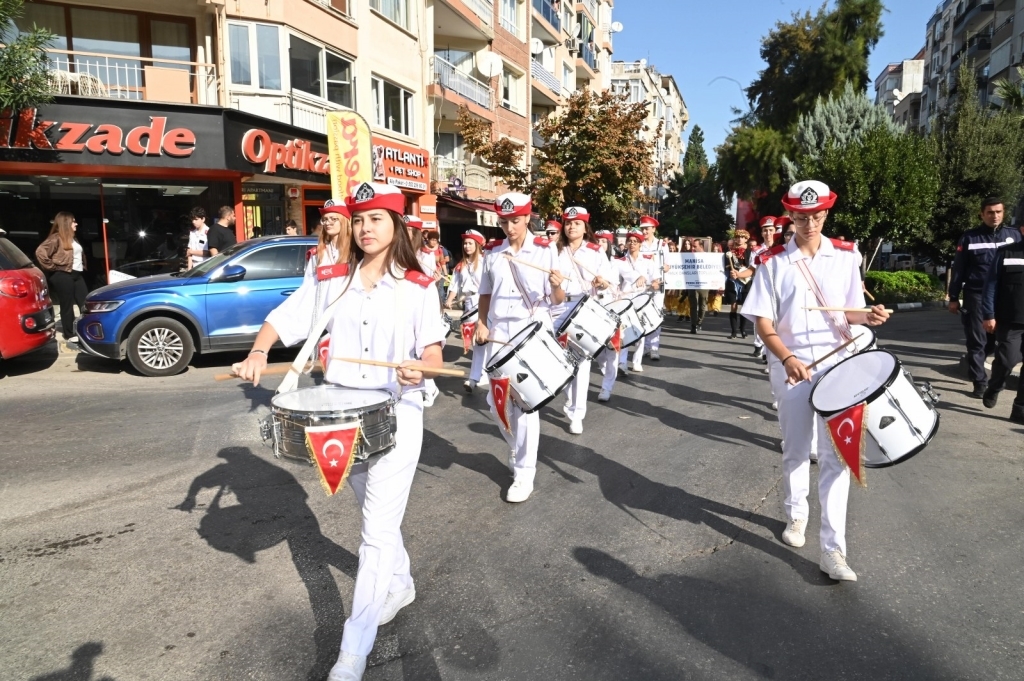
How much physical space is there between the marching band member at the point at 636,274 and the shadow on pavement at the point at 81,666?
784cm

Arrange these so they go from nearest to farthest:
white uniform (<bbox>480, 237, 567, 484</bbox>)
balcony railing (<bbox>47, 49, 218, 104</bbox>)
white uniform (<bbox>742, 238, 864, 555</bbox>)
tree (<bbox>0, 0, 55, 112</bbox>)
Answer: white uniform (<bbox>742, 238, 864, 555</bbox>) → white uniform (<bbox>480, 237, 567, 484</bbox>) → tree (<bbox>0, 0, 55, 112</bbox>) → balcony railing (<bbox>47, 49, 218, 104</bbox>)

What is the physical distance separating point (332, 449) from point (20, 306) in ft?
27.2

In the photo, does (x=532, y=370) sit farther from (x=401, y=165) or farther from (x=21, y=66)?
(x=401, y=165)

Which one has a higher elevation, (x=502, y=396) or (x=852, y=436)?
(x=852, y=436)

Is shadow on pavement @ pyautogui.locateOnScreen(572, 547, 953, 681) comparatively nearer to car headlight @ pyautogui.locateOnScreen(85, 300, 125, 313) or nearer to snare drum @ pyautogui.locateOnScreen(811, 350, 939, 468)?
snare drum @ pyautogui.locateOnScreen(811, 350, 939, 468)

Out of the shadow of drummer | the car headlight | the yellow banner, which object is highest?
the yellow banner

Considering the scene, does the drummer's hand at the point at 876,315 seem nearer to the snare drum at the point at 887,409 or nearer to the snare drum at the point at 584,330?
the snare drum at the point at 887,409

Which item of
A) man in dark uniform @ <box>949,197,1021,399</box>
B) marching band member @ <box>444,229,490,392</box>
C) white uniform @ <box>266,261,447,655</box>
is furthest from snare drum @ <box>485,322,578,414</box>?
man in dark uniform @ <box>949,197,1021,399</box>

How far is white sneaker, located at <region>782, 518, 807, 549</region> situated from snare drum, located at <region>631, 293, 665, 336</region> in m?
4.30

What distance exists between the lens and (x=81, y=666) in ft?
10.2

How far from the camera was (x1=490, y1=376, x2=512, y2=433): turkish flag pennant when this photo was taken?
15.6 ft

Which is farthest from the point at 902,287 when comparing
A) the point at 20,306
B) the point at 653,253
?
the point at 20,306

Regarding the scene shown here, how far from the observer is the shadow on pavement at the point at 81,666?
304 cm

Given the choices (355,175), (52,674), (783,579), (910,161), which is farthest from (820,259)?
(910,161)
